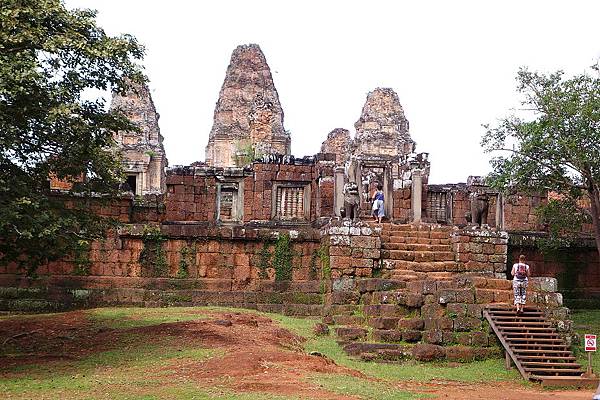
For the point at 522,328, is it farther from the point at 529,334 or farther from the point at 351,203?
the point at 351,203

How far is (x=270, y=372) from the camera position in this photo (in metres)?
13.5

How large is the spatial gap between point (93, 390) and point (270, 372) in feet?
8.69

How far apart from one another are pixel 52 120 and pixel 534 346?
9044 mm

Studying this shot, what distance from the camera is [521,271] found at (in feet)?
54.5

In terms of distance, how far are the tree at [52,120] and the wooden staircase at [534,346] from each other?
7454 millimetres

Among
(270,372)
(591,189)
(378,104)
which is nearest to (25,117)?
(270,372)

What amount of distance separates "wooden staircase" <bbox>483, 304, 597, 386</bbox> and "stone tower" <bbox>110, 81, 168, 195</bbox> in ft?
80.3


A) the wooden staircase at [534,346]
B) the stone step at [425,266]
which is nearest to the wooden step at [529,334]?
the wooden staircase at [534,346]

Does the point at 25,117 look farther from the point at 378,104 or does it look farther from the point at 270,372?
the point at 378,104

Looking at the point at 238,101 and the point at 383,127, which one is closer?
the point at 383,127

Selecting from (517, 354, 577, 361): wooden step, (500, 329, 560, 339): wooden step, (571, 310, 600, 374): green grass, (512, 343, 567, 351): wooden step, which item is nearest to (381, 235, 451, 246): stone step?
(571, 310, 600, 374): green grass

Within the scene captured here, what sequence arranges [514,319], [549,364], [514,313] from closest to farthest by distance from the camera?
[549,364] → [514,319] → [514,313]

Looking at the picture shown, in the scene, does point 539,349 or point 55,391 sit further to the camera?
point 539,349

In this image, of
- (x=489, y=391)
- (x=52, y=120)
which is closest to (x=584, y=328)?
(x=489, y=391)
